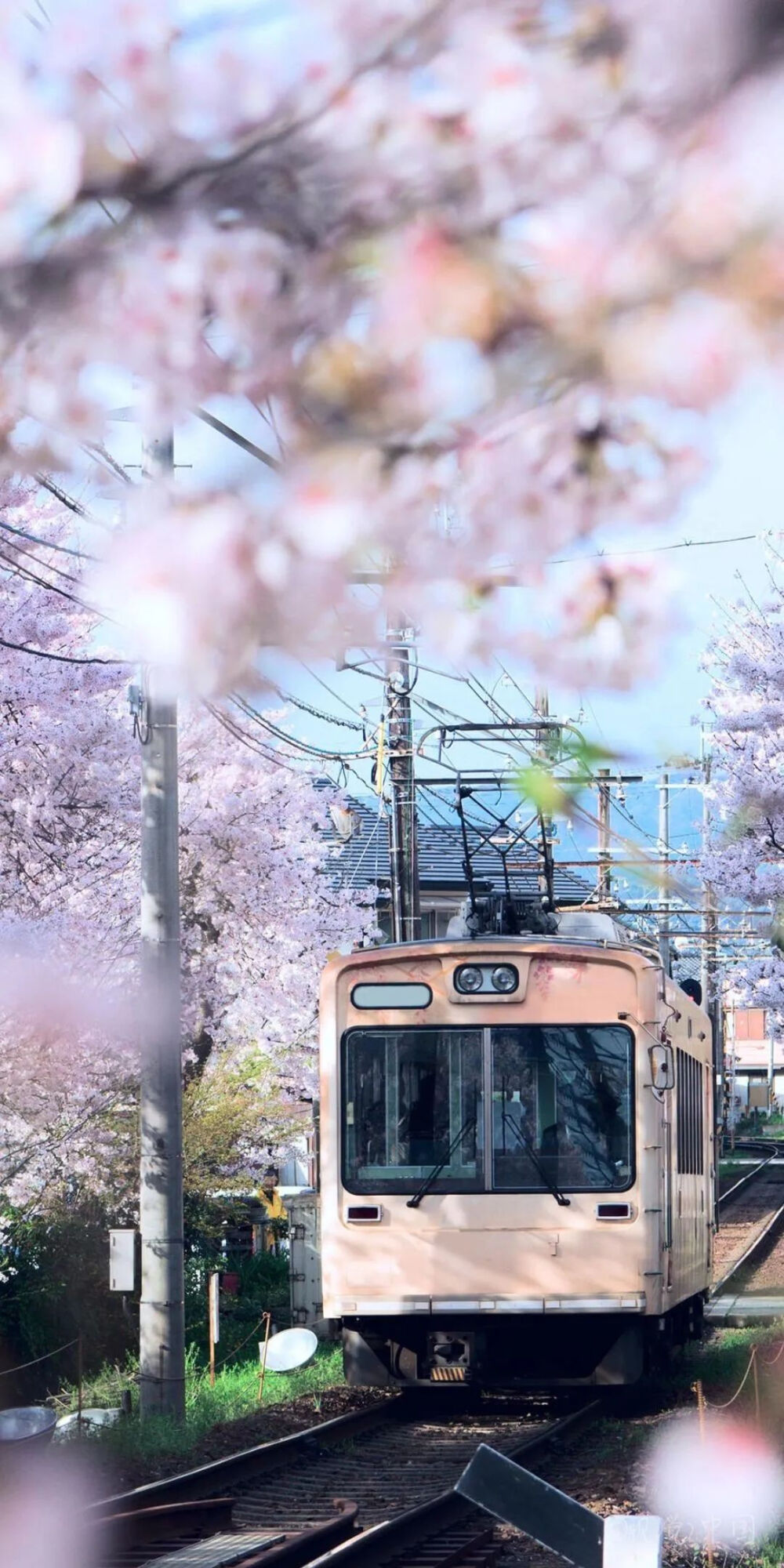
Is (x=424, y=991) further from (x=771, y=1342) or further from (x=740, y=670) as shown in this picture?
(x=740, y=670)

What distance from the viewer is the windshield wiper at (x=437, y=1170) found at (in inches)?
440

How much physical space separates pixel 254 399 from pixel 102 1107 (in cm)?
1498

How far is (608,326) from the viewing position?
2154mm

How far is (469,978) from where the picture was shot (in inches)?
448

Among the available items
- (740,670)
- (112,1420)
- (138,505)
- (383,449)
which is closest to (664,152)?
(383,449)

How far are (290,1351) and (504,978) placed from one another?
3.86 m

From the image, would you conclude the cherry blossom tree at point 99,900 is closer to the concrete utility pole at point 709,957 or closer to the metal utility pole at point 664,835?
the metal utility pole at point 664,835

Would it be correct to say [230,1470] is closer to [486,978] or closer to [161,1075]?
[161,1075]

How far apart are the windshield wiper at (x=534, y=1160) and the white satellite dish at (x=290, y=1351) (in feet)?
9.87

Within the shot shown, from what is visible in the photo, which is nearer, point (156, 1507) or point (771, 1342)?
point (156, 1507)

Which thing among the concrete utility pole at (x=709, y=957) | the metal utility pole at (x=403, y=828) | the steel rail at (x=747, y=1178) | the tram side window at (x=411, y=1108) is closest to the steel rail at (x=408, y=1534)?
the tram side window at (x=411, y=1108)

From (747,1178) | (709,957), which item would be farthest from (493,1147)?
(747,1178)

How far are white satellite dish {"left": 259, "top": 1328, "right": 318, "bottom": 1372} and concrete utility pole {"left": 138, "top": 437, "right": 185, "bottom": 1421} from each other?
6.57 feet

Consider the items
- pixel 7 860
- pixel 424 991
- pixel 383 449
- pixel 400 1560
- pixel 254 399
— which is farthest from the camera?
pixel 7 860
